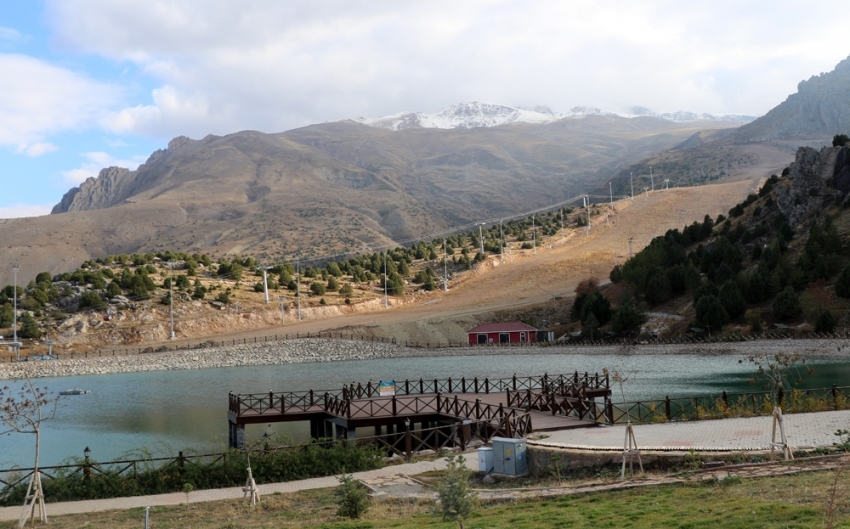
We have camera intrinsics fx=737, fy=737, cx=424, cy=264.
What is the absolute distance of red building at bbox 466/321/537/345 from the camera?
7662cm

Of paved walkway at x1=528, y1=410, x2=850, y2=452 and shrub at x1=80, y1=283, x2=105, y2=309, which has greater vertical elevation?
shrub at x1=80, y1=283, x2=105, y2=309

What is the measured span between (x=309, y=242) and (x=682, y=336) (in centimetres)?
12916

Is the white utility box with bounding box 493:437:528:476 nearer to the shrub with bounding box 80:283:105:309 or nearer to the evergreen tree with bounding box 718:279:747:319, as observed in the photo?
the evergreen tree with bounding box 718:279:747:319

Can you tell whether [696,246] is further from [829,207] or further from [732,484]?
[732,484]

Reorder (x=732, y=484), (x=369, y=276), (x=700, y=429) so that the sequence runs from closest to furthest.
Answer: (x=732, y=484) < (x=700, y=429) < (x=369, y=276)

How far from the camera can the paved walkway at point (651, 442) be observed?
15.2 m

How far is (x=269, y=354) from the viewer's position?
7138cm

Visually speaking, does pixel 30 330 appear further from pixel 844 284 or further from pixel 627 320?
pixel 844 284

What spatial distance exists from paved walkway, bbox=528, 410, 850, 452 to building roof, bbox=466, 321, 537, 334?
5653 centimetres

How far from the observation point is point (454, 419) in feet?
83.1

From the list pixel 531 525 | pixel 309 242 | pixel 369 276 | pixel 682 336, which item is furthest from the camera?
pixel 309 242

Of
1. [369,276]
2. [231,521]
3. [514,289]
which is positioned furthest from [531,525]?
[369,276]

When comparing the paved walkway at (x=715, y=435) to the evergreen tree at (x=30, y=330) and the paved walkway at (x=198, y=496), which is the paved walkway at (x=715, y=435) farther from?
the evergreen tree at (x=30, y=330)

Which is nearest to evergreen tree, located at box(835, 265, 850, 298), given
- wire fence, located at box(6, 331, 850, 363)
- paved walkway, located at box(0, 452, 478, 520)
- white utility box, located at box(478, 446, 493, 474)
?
wire fence, located at box(6, 331, 850, 363)
